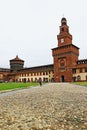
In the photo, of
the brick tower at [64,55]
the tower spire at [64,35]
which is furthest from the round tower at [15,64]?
the tower spire at [64,35]

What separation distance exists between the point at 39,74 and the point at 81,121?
7447 cm

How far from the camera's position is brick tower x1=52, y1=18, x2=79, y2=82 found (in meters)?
62.2

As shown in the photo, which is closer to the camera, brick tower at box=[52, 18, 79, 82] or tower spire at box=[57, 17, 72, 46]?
brick tower at box=[52, 18, 79, 82]

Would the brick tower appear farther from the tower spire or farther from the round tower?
the round tower

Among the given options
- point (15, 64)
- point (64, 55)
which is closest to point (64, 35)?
point (64, 55)

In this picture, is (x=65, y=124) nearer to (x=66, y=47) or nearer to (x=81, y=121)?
(x=81, y=121)

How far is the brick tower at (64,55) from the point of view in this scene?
62.2 meters

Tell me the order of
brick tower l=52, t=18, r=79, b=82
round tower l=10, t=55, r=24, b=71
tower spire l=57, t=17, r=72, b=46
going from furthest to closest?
round tower l=10, t=55, r=24, b=71
tower spire l=57, t=17, r=72, b=46
brick tower l=52, t=18, r=79, b=82

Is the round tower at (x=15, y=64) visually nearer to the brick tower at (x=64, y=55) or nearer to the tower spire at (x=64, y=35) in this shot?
the brick tower at (x=64, y=55)

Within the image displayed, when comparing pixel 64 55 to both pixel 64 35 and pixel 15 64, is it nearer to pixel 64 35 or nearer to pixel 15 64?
pixel 64 35

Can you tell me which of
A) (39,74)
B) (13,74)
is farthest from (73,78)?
(13,74)

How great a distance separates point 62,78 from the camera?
63.9 meters

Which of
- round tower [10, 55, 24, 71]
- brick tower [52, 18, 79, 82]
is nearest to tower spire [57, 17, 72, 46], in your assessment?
brick tower [52, 18, 79, 82]

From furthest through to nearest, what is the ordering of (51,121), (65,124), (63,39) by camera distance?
(63,39) → (51,121) → (65,124)
